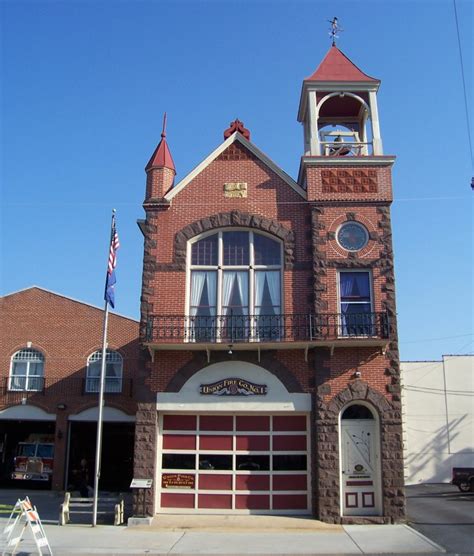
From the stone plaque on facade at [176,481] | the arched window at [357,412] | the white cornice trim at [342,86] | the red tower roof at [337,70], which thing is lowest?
the stone plaque on facade at [176,481]

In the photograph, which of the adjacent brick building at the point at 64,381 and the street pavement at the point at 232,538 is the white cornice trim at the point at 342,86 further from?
the adjacent brick building at the point at 64,381

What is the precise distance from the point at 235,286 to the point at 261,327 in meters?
1.54

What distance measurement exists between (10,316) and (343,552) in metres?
21.1

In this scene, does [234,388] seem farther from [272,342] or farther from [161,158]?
[161,158]

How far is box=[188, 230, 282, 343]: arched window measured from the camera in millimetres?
17234

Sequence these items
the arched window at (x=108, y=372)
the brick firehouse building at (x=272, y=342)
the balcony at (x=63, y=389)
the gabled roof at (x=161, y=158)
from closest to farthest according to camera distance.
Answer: the brick firehouse building at (x=272, y=342) → the gabled roof at (x=161, y=158) → the balcony at (x=63, y=389) → the arched window at (x=108, y=372)

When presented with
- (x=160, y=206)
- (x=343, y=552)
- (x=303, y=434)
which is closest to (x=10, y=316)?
(x=160, y=206)

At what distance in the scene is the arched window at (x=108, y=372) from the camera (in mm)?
27516

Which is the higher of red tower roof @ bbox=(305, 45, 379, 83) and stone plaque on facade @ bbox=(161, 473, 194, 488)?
red tower roof @ bbox=(305, 45, 379, 83)

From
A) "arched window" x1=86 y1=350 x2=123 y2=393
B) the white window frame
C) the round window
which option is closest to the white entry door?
the white window frame

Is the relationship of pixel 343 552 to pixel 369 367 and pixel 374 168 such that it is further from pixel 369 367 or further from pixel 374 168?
pixel 374 168

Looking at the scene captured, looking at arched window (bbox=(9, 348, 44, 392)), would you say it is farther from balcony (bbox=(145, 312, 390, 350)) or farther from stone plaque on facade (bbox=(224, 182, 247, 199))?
stone plaque on facade (bbox=(224, 182, 247, 199))

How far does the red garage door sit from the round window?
5.14 meters

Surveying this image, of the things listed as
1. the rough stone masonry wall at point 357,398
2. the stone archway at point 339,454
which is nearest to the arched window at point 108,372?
the rough stone masonry wall at point 357,398
